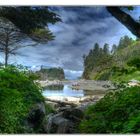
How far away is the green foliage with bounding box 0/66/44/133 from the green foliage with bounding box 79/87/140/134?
1.36 feet

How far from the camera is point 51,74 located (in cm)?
382

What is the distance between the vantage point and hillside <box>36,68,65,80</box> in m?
3.81

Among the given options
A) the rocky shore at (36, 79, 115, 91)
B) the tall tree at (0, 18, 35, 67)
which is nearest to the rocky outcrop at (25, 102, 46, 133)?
the rocky shore at (36, 79, 115, 91)

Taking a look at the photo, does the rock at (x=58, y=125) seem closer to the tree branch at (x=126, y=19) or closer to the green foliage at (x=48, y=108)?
the green foliage at (x=48, y=108)

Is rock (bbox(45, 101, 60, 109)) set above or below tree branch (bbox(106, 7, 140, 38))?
below

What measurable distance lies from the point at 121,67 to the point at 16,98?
85cm

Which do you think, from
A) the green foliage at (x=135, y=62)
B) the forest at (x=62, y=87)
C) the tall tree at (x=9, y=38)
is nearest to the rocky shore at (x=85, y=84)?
the forest at (x=62, y=87)

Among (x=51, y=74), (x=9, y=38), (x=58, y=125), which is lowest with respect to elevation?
(x=58, y=125)

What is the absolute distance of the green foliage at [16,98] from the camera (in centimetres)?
378

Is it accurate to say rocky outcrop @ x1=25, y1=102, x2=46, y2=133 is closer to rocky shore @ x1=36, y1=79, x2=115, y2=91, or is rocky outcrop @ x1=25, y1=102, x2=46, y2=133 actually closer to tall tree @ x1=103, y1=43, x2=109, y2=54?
rocky shore @ x1=36, y1=79, x2=115, y2=91

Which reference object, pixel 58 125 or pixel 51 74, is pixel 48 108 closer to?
pixel 58 125

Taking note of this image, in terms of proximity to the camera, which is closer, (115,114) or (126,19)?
(115,114)

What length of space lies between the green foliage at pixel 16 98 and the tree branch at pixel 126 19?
2.70ft

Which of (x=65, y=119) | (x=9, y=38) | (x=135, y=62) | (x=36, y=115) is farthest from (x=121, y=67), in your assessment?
(x=9, y=38)
